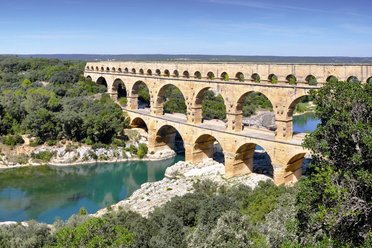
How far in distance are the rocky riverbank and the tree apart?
12191 mm

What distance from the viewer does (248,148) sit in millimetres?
→ 28281

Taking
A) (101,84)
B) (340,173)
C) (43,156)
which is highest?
(101,84)

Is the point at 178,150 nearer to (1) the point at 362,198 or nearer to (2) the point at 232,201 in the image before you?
(2) the point at 232,201

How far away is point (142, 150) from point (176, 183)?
9.18 metres

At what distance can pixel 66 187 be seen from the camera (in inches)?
1148

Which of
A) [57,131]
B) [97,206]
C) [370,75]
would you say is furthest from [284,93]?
[57,131]

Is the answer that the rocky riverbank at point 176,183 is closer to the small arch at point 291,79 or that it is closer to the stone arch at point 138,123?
the small arch at point 291,79

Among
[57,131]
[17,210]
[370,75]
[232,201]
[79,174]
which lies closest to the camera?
[232,201]

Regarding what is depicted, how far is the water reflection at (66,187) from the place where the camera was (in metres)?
24.9

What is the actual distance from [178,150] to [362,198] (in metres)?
28.6

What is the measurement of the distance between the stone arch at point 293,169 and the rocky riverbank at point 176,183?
170 centimetres

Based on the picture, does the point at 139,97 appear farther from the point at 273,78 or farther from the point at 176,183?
the point at 273,78

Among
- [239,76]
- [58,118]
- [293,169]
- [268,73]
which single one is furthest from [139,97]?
[293,169]

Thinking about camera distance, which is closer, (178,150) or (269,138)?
(269,138)
